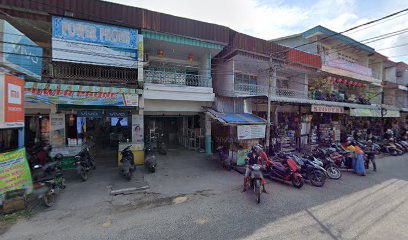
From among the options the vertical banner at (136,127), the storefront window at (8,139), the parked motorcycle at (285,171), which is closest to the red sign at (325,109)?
the parked motorcycle at (285,171)

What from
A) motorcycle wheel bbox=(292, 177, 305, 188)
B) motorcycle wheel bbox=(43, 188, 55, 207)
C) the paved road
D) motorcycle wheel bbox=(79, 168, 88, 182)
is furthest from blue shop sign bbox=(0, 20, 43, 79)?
motorcycle wheel bbox=(292, 177, 305, 188)

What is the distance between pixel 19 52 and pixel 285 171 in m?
10.2

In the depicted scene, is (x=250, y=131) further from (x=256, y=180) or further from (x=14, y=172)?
(x=14, y=172)

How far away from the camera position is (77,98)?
7.87 meters

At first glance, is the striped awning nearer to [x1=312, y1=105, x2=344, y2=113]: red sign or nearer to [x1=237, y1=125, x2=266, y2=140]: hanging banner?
[x1=237, y1=125, x2=266, y2=140]: hanging banner

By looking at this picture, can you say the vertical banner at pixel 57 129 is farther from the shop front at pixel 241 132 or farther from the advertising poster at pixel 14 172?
the shop front at pixel 241 132

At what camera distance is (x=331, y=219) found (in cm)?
468

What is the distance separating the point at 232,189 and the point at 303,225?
2629 millimetres

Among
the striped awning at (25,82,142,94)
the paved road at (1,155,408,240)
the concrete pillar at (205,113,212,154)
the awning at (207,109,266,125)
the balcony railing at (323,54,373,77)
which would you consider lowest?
the paved road at (1,155,408,240)

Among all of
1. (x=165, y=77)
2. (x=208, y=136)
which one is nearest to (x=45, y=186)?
(x=165, y=77)

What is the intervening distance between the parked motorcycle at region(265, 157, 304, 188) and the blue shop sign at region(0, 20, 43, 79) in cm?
937

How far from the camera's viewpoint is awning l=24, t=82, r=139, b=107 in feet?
24.0

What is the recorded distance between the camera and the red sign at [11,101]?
5114 millimetres

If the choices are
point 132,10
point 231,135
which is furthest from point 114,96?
point 231,135
